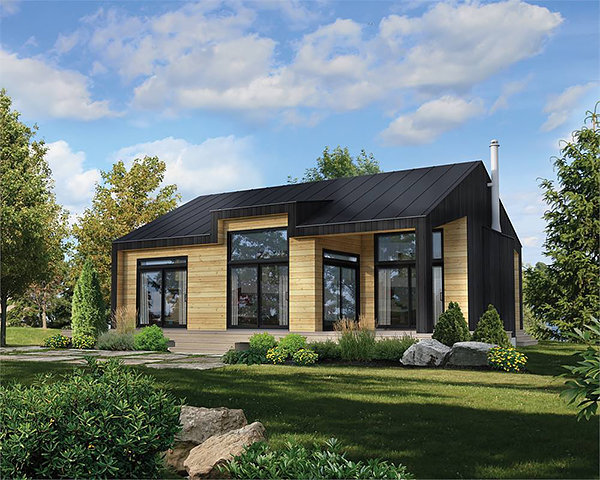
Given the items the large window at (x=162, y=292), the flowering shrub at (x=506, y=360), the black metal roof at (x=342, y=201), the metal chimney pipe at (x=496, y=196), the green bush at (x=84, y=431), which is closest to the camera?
the green bush at (x=84, y=431)

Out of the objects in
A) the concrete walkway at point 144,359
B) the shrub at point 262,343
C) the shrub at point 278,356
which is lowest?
the concrete walkway at point 144,359

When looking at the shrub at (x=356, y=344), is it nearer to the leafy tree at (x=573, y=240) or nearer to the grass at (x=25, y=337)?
the leafy tree at (x=573, y=240)

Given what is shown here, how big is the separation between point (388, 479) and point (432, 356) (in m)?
9.15

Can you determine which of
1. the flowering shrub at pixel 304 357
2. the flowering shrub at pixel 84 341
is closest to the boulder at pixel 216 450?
the flowering shrub at pixel 304 357

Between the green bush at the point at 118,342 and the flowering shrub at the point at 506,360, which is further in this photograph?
the green bush at the point at 118,342

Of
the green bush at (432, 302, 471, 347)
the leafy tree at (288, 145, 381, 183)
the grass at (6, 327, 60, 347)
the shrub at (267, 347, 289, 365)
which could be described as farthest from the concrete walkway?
the leafy tree at (288, 145, 381, 183)

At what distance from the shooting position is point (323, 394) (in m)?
8.50

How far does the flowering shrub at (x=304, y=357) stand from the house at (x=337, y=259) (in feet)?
9.96

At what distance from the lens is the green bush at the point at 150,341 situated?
1638cm

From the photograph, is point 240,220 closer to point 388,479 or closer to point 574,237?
point 574,237

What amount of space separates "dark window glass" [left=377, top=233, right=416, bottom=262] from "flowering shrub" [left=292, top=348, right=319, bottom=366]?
557 centimetres

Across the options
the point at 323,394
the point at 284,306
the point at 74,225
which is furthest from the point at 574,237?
the point at 74,225

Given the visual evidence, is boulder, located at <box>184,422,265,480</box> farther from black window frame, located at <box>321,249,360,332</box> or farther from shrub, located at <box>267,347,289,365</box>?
black window frame, located at <box>321,249,360,332</box>

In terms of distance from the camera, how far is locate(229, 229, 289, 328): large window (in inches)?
672
